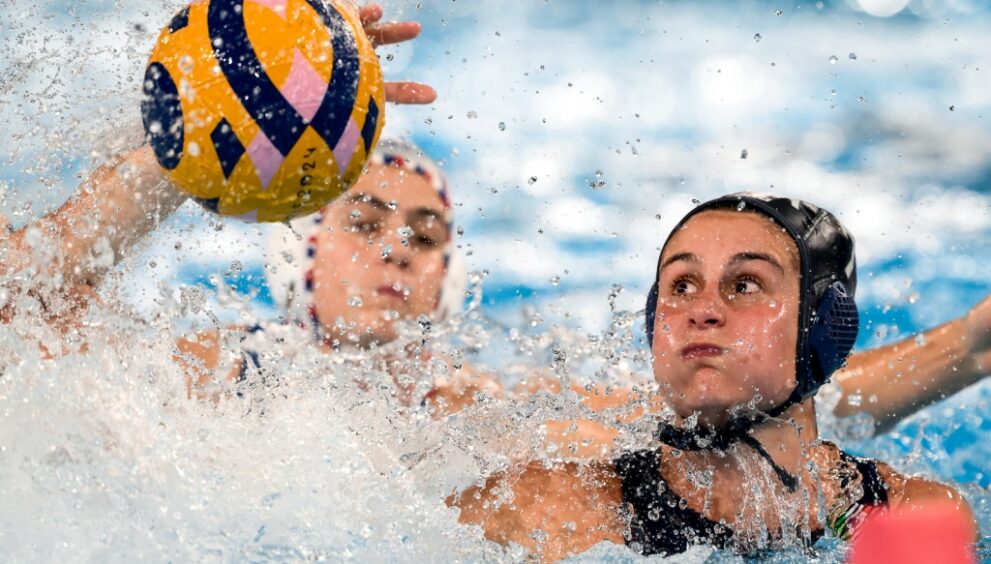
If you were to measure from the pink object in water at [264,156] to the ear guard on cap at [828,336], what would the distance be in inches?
47.0

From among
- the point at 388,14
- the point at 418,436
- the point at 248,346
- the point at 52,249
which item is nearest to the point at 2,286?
the point at 52,249

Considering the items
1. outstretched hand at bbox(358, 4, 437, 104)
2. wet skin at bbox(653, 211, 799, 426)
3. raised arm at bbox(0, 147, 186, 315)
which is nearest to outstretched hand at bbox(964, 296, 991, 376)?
wet skin at bbox(653, 211, 799, 426)

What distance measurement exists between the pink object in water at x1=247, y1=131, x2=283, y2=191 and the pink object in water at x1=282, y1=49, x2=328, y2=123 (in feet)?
0.29

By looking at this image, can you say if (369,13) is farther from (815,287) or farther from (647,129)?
(647,129)

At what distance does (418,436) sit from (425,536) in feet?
1.19

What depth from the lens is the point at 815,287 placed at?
2326 mm

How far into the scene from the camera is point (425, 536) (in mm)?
2252

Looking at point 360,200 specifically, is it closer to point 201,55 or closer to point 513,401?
point 513,401

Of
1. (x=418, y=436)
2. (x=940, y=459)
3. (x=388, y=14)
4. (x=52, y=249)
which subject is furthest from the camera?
(x=388, y=14)

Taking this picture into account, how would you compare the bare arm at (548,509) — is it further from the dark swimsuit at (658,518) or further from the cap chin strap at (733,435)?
the cap chin strap at (733,435)

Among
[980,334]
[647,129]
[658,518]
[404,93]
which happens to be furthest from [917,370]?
[647,129]

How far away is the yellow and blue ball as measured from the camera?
2039 mm

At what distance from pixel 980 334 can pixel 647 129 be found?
3205 millimetres

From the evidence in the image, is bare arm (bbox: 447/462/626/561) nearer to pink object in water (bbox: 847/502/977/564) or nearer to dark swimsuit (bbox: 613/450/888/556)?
dark swimsuit (bbox: 613/450/888/556)
